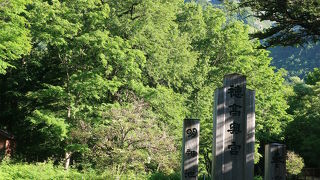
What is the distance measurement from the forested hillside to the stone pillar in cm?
1072

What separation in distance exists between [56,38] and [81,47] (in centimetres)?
→ 188

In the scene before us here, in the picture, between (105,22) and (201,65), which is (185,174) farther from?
(201,65)

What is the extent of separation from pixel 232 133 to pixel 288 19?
5907 mm

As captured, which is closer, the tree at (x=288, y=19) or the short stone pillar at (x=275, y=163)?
the short stone pillar at (x=275, y=163)

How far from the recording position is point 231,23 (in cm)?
3167

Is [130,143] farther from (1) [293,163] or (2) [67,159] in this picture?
(1) [293,163]

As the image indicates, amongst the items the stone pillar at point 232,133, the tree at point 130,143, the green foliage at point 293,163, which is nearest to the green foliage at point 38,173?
the tree at point 130,143

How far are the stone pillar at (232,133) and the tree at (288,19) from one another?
4.80 meters

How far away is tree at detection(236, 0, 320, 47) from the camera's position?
11.4 metres

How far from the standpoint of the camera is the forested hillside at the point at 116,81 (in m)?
18.9

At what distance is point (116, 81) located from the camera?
23844mm

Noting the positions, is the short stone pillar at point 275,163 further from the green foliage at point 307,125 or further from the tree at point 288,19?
the green foliage at point 307,125

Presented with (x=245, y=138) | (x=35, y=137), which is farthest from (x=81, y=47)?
(x=245, y=138)

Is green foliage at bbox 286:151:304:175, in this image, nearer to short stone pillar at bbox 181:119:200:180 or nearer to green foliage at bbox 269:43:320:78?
short stone pillar at bbox 181:119:200:180
